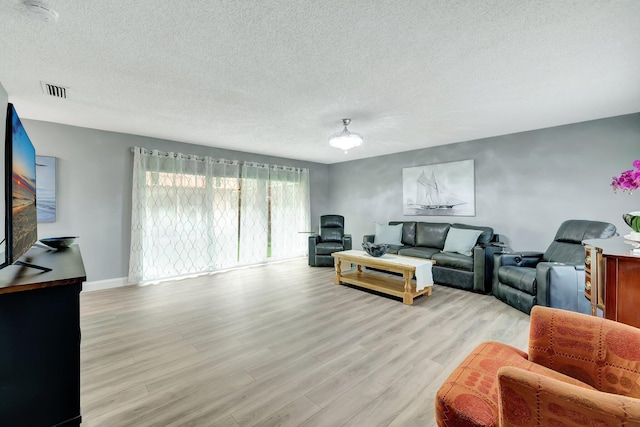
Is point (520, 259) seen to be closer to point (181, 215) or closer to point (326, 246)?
point (326, 246)

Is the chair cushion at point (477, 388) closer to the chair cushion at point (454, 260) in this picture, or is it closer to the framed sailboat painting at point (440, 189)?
the chair cushion at point (454, 260)

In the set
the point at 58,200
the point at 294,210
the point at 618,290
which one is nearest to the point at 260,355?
the point at 618,290

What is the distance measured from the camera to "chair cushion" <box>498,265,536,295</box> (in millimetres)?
3077

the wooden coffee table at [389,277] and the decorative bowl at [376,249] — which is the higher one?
the decorative bowl at [376,249]

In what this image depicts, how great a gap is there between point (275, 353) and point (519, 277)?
2875mm

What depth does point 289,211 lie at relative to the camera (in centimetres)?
Answer: 639

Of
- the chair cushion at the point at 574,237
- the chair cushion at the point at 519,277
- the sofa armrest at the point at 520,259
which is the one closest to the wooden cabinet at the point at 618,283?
the chair cushion at the point at 519,277

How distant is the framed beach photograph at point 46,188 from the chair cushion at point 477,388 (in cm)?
492

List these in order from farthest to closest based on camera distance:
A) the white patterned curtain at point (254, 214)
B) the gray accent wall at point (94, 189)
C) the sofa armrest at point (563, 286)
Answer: the white patterned curtain at point (254, 214) → the gray accent wall at point (94, 189) → the sofa armrest at point (563, 286)

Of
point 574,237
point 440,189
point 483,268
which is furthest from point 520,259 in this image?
point 440,189

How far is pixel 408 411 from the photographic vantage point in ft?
5.46

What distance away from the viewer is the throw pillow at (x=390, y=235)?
5430 mm

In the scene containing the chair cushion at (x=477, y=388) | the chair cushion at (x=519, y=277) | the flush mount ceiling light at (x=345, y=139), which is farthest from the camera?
the flush mount ceiling light at (x=345, y=139)

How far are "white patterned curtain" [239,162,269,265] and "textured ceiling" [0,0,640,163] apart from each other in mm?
1987
